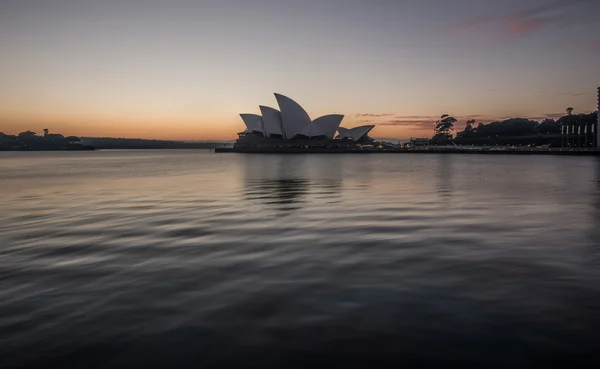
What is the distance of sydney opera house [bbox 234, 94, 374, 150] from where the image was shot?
410 ft

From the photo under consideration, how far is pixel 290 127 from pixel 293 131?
243 cm

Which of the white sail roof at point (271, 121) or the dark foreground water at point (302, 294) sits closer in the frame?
the dark foreground water at point (302, 294)

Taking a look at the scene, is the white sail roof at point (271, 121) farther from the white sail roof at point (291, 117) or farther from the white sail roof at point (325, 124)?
the white sail roof at point (325, 124)

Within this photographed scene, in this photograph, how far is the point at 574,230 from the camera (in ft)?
38.3

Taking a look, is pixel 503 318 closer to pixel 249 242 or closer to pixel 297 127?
pixel 249 242

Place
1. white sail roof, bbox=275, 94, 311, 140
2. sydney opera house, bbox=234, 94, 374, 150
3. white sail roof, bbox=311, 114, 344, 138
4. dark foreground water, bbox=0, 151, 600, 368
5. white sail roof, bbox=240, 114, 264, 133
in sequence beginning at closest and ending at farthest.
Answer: dark foreground water, bbox=0, 151, 600, 368
white sail roof, bbox=275, 94, 311, 140
sydney opera house, bbox=234, 94, 374, 150
white sail roof, bbox=311, 114, 344, 138
white sail roof, bbox=240, 114, 264, 133

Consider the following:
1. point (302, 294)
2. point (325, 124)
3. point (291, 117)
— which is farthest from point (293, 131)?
point (302, 294)

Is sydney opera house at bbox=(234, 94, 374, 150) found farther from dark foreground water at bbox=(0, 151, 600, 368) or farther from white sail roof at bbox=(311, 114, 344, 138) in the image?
dark foreground water at bbox=(0, 151, 600, 368)

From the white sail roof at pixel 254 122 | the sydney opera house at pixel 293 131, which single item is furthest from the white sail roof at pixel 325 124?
the white sail roof at pixel 254 122

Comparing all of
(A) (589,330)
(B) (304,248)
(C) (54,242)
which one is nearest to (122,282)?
(B) (304,248)

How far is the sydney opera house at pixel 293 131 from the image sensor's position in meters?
125

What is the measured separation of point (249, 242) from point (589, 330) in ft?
23.9

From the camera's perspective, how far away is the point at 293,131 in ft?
430

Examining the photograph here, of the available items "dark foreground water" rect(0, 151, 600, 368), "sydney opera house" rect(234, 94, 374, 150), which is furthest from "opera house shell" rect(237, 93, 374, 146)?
"dark foreground water" rect(0, 151, 600, 368)
